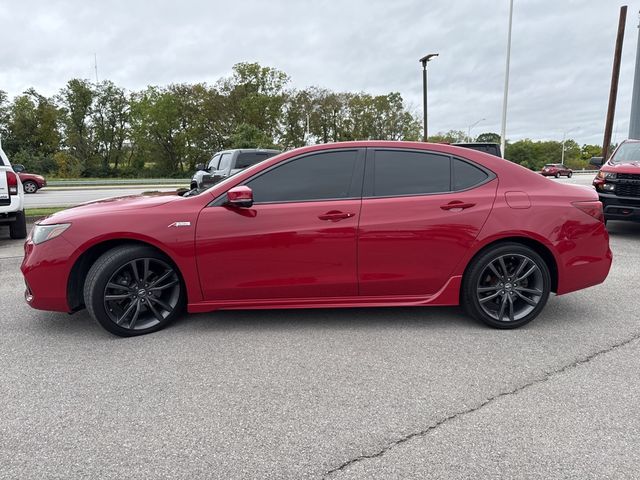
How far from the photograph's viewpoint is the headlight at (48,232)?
348cm

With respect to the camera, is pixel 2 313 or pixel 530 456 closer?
pixel 530 456

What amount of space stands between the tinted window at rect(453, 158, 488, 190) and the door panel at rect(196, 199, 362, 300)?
91cm

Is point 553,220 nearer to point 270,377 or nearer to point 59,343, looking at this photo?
point 270,377

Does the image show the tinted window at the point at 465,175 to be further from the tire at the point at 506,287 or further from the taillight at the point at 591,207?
the taillight at the point at 591,207

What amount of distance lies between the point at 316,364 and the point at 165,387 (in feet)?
3.34

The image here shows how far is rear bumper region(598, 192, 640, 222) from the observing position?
7.63m

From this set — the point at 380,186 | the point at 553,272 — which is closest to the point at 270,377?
the point at 380,186

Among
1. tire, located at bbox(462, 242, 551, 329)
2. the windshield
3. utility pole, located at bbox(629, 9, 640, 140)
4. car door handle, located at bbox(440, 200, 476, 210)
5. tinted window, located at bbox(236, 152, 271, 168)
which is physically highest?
utility pole, located at bbox(629, 9, 640, 140)

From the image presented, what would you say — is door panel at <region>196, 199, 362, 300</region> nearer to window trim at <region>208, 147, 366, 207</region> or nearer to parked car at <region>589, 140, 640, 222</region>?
window trim at <region>208, 147, 366, 207</region>

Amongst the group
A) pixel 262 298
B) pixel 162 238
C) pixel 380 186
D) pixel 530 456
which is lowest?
pixel 530 456

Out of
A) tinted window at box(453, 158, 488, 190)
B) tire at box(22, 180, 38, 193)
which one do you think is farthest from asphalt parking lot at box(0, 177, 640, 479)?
tire at box(22, 180, 38, 193)

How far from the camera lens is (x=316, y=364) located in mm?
3086

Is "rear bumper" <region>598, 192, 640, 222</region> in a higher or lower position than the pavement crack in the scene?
higher

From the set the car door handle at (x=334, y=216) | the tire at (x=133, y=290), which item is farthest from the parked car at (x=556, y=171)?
the tire at (x=133, y=290)
